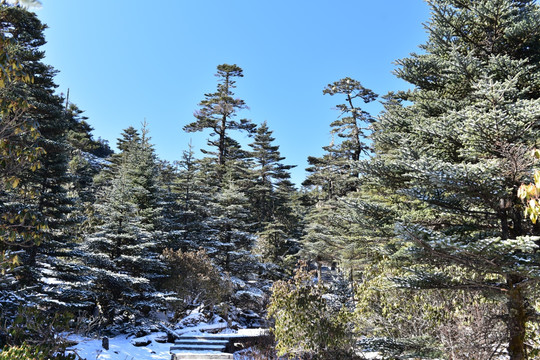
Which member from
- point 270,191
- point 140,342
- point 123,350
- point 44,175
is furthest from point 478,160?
point 270,191

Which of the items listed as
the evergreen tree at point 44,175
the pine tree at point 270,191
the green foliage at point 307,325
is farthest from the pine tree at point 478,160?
the pine tree at point 270,191

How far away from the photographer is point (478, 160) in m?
6.60

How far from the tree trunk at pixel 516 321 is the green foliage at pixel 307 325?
3.46 m

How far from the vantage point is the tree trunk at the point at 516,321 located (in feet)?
16.9

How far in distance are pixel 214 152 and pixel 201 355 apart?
20.3 m

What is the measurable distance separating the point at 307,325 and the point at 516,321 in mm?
4192

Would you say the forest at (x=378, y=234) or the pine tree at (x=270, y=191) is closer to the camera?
the forest at (x=378, y=234)

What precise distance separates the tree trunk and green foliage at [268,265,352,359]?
3464 millimetres

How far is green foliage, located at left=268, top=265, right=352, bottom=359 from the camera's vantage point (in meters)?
7.67

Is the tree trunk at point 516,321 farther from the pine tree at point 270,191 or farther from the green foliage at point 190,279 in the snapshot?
the pine tree at point 270,191

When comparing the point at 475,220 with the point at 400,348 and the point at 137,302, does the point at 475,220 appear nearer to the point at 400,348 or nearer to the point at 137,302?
the point at 400,348

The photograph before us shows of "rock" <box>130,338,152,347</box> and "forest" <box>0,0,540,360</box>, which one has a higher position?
"forest" <box>0,0,540,360</box>

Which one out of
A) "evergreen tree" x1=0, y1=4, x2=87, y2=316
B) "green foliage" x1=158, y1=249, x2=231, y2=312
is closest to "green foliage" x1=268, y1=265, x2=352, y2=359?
"green foliage" x1=158, y1=249, x2=231, y2=312

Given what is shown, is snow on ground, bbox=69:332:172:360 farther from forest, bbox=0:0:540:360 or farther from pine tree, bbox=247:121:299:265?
pine tree, bbox=247:121:299:265
